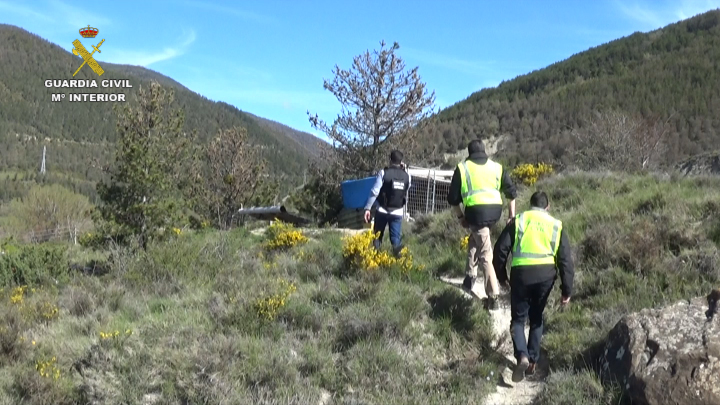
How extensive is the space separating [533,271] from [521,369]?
0.86 metres

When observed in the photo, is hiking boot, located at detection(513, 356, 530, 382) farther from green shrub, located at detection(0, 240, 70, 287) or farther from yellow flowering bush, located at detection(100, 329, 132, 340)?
green shrub, located at detection(0, 240, 70, 287)

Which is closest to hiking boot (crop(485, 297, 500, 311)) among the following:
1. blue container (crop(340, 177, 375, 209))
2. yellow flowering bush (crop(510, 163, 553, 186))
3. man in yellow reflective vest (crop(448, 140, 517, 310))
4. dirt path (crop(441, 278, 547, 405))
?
man in yellow reflective vest (crop(448, 140, 517, 310))

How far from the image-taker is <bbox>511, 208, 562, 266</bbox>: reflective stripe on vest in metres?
5.34

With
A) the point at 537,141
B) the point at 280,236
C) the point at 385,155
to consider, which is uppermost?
the point at 537,141

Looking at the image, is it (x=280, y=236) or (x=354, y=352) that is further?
(x=280, y=236)

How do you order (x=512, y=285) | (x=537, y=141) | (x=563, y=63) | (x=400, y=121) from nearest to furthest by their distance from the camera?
1. (x=512, y=285)
2. (x=400, y=121)
3. (x=537, y=141)
4. (x=563, y=63)

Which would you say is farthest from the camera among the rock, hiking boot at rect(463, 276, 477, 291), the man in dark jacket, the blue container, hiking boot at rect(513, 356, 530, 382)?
the blue container

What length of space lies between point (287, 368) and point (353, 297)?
1627 millimetres

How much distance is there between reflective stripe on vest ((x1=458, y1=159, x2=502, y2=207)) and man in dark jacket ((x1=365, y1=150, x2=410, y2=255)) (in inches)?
82.0

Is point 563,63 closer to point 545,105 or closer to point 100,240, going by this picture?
point 545,105

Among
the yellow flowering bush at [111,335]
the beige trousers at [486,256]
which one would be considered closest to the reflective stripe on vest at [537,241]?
the beige trousers at [486,256]

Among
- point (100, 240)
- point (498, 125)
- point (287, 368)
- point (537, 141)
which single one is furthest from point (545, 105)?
point (287, 368)

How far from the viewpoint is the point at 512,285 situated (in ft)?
17.9

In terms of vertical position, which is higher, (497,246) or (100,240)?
(497,246)
